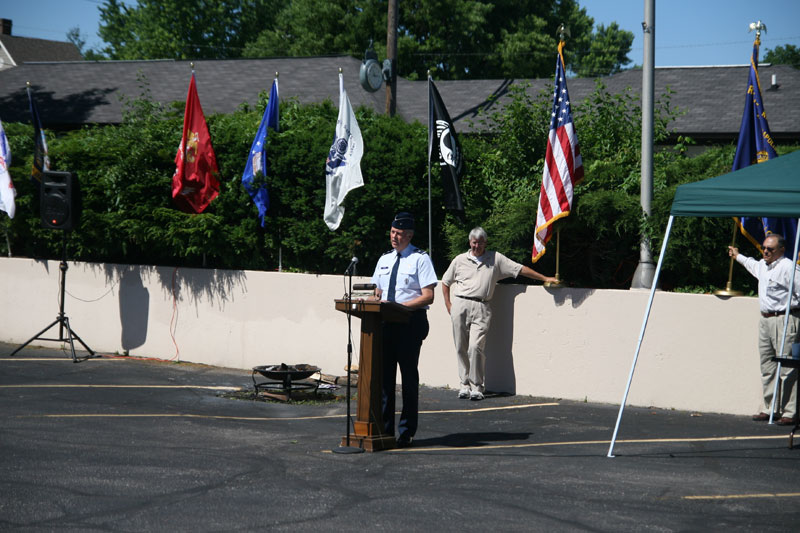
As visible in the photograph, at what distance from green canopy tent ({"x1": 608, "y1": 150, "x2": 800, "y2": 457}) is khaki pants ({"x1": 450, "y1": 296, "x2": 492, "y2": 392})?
10.8 feet

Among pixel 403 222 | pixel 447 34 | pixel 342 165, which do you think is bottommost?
pixel 403 222

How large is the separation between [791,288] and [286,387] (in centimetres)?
569

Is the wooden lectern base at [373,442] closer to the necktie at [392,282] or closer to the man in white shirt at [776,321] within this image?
the necktie at [392,282]

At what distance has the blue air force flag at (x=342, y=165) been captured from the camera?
12539 mm

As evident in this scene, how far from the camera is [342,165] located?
1259cm

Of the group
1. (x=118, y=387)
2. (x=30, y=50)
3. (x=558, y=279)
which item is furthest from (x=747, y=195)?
(x=30, y=50)

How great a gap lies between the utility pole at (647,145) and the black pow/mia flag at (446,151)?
242 cm

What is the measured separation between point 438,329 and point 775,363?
13.8 ft

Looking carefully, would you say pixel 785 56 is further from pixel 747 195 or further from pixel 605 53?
pixel 747 195

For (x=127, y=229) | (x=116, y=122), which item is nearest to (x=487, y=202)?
(x=127, y=229)

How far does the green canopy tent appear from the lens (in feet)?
25.0

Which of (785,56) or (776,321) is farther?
(785,56)

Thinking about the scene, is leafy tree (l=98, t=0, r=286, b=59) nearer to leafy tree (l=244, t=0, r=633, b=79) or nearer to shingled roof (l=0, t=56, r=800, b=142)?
leafy tree (l=244, t=0, r=633, b=79)

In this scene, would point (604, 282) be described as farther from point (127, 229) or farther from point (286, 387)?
point (127, 229)
